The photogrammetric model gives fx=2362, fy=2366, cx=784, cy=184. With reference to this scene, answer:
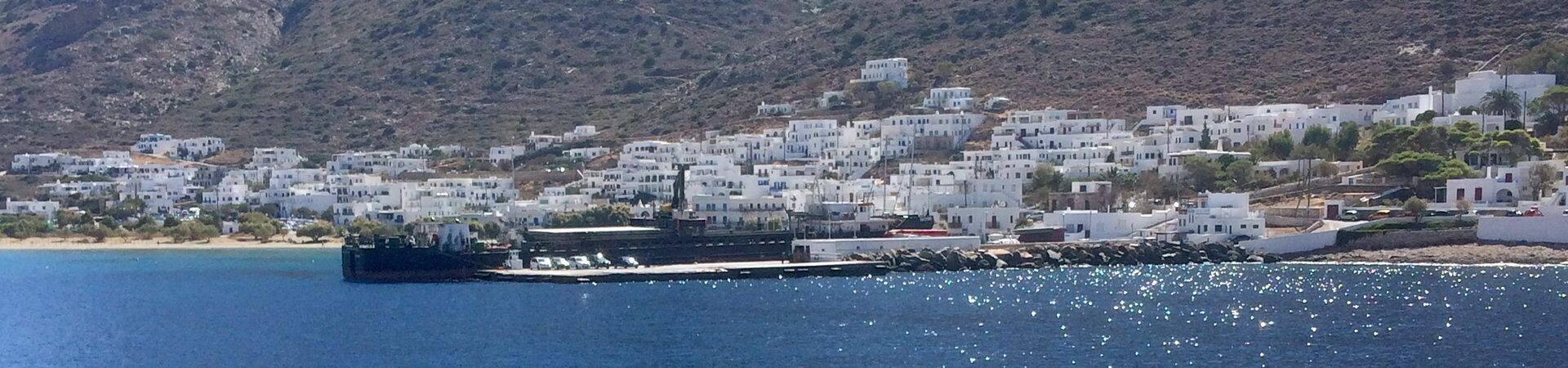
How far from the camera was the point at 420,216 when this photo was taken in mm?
95312

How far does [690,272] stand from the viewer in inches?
2625

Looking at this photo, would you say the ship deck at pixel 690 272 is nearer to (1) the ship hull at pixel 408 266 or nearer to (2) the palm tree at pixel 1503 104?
(1) the ship hull at pixel 408 266

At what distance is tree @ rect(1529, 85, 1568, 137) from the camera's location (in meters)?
91.0

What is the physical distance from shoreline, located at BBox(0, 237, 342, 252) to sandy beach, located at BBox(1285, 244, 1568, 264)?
40.2 m

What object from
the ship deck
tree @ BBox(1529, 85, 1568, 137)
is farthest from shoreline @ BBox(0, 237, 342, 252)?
tree @ BBox(1529, 85, 1568, 137)

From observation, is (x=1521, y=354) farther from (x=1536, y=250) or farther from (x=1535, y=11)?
(x=1535, y=11)

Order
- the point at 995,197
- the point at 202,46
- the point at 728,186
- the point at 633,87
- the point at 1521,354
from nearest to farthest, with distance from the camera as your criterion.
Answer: the point at 1521,354 → the point at 995,197 → the point at 728,186 → the point at 633,87 → the point at 202,46

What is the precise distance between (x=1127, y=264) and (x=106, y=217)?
1899 inches

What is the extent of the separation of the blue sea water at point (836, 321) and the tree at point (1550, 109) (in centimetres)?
2611

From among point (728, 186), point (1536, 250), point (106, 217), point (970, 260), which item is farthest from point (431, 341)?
point (106, 217)

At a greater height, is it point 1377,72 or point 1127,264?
point 1377,72

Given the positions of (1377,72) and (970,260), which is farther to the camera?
(1377,72)

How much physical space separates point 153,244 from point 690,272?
36.6 m

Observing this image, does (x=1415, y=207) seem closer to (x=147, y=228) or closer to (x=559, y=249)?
(x=559, y=249)
